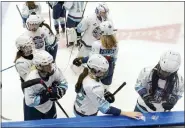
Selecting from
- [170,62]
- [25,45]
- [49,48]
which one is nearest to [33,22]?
[49,48]

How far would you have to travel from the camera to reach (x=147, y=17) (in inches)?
199

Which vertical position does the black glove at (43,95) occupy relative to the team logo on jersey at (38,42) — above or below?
below

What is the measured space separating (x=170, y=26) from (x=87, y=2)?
4.39 ft

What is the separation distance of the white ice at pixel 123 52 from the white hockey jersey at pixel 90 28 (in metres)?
0.48

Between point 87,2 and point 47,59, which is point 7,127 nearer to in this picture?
point 47,59

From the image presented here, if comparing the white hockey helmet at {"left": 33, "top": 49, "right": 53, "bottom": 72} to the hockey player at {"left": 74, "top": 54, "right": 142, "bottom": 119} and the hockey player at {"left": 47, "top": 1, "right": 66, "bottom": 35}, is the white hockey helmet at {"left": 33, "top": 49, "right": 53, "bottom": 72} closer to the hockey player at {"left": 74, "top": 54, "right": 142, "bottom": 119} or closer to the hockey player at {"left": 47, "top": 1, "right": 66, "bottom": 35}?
the hockey player at {"left": 74, "top": 54, "right": 142, "bottom": 119}

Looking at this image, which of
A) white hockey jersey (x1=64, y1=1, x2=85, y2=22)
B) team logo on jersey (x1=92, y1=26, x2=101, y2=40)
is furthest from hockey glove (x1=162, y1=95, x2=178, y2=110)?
white hockey jersey (x1=64, y1=1, x2=85, y2=22)

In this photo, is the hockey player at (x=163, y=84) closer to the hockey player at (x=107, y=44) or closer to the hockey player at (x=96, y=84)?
the hockey player at (x=96, y=84)

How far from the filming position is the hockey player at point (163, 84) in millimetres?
2236

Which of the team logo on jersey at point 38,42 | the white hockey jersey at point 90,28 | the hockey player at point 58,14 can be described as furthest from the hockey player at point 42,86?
the hockey player at point 58,14

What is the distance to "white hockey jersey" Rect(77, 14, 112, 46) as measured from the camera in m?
3.41

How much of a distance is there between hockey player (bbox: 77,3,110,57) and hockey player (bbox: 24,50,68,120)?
1.08 meters

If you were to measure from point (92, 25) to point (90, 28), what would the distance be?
6 centimetres

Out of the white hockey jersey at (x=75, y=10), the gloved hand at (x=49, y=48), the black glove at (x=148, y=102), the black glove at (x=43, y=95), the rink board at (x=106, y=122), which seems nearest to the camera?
the rink board at (x=106, y=122)
